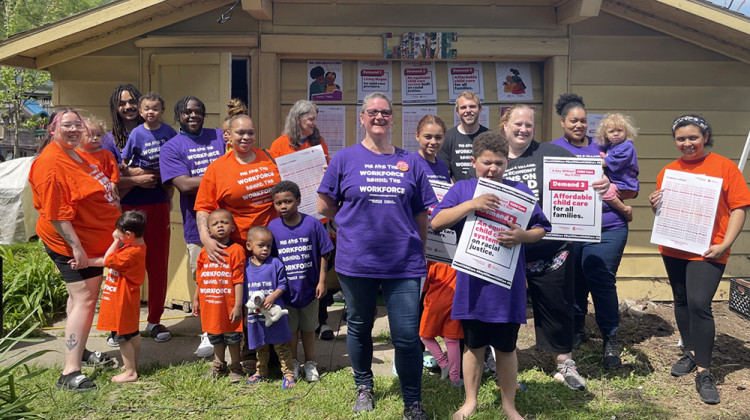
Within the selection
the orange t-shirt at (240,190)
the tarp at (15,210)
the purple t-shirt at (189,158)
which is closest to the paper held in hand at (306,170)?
the orange t-shirt at (240,190)

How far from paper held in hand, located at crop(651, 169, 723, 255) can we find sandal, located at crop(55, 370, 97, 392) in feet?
13.7

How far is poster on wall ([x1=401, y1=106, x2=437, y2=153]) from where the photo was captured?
6.14 meters

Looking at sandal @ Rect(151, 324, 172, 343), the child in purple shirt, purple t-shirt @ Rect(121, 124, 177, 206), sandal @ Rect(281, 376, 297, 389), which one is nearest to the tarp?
sandal @ Rect(151, 324, 172, 343)

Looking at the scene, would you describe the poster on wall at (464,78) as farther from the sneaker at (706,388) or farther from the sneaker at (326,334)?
the sneaker at (706,388)

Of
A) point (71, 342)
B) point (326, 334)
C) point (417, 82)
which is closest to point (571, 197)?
point (326, 334)

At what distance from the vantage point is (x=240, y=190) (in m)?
3.91

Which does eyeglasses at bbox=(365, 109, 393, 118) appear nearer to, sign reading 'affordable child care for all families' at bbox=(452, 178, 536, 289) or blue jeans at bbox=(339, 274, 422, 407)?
sign reading 'affordable child care for all families' at bbox=(452, 178, 536, 289)

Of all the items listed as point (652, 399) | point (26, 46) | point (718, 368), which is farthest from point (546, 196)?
point (26, 46)

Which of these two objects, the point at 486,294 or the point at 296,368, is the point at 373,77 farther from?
→ the point at 486,294

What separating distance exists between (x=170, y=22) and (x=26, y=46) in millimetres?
1353

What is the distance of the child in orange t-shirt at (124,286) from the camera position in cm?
388

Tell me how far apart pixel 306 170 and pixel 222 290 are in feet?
3.59

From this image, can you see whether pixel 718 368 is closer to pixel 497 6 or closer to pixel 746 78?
pixel 746 78

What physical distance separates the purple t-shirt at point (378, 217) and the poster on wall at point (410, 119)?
9.53 ft
